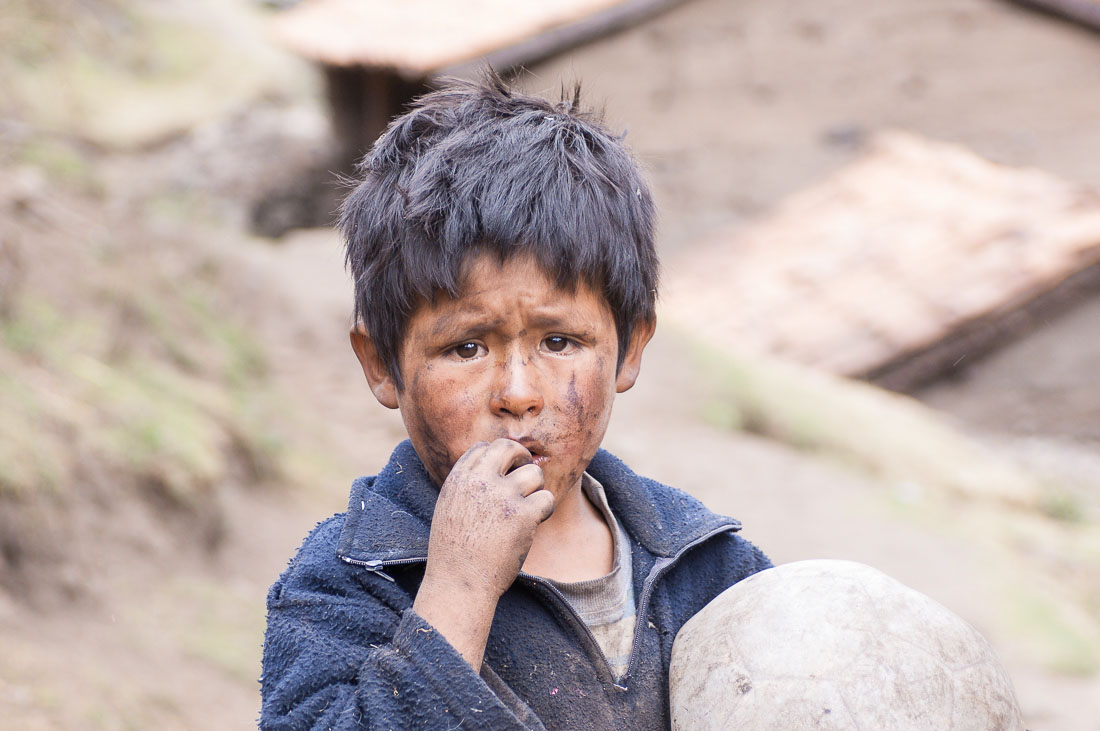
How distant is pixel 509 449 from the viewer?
1.66m

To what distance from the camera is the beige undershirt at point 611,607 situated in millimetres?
1782

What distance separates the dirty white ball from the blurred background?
199cm

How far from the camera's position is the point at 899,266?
9.86 metres

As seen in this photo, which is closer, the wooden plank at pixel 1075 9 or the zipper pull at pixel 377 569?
the zipper pull at pixel 377 569

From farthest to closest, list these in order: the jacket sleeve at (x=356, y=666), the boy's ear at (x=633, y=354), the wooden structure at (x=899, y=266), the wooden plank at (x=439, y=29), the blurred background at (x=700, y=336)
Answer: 1. the wooden plank at (x=439, y=29)
2. the wooden structure at (x=899, y=266)
3. the blurred background at (x=700, y=336)
4. the boy's ear at (x=633, y=354)
5. the jacket sleeve at (x=356, y=666)

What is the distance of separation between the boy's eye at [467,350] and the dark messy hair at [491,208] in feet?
0.27

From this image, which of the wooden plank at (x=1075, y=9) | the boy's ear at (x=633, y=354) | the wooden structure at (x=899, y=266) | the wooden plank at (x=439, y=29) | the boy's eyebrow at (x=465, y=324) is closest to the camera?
the boy's eyebrow at (x=465, y=324)

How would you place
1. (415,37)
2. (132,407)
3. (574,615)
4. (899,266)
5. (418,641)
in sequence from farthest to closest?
(415,37), (899,266), (132,407), (574,615), (418,641)

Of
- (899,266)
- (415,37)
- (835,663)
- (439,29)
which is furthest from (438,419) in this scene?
(439,29)

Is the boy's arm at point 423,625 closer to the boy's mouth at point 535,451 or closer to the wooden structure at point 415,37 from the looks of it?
the boy's mouth at point 535,451

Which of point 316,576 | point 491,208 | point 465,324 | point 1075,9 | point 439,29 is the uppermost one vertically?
point 491,208

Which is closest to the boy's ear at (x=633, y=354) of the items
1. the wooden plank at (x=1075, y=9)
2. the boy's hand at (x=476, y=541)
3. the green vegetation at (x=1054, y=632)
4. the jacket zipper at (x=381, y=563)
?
the boy's hand at (x=476, y=541)

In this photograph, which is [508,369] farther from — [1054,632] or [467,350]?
[1054,632]

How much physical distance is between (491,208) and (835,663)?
80cm
